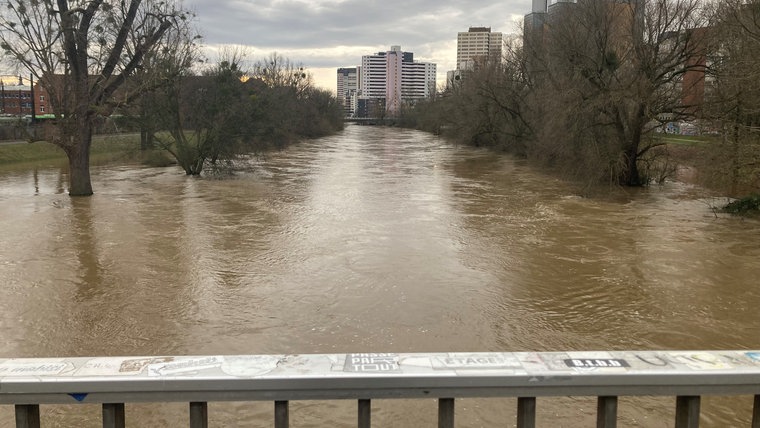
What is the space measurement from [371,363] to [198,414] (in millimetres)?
739

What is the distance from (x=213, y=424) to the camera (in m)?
5.85

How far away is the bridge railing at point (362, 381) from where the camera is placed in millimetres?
2258

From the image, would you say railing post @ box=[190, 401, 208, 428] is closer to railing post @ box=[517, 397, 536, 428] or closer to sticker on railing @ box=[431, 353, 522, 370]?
sticker on railing @ box=[431, 353, 522, 370]

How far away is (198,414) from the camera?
Answer: 2.40 m

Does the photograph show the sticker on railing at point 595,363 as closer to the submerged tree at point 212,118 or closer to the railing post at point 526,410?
the railing post at point 526,410

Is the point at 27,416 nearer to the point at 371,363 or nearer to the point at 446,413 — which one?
the point at 371,363

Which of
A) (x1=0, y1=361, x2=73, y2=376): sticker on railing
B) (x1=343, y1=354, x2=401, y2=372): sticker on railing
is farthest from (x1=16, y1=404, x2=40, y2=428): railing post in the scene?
(x1=343, y1=354, x2=401, y2=372): sticker on railing

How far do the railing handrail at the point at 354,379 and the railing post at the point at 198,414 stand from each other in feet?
0.41

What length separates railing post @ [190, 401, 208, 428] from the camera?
94.3 inches

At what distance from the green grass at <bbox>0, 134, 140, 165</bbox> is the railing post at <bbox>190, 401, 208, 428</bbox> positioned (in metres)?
36.7

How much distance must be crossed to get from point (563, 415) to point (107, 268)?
1011 centimetres

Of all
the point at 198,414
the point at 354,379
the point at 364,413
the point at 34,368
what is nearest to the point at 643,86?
the point at 364,413

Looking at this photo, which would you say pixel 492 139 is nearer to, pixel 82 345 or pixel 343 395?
pixel 82 345

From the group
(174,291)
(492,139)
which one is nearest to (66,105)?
(174,291)
